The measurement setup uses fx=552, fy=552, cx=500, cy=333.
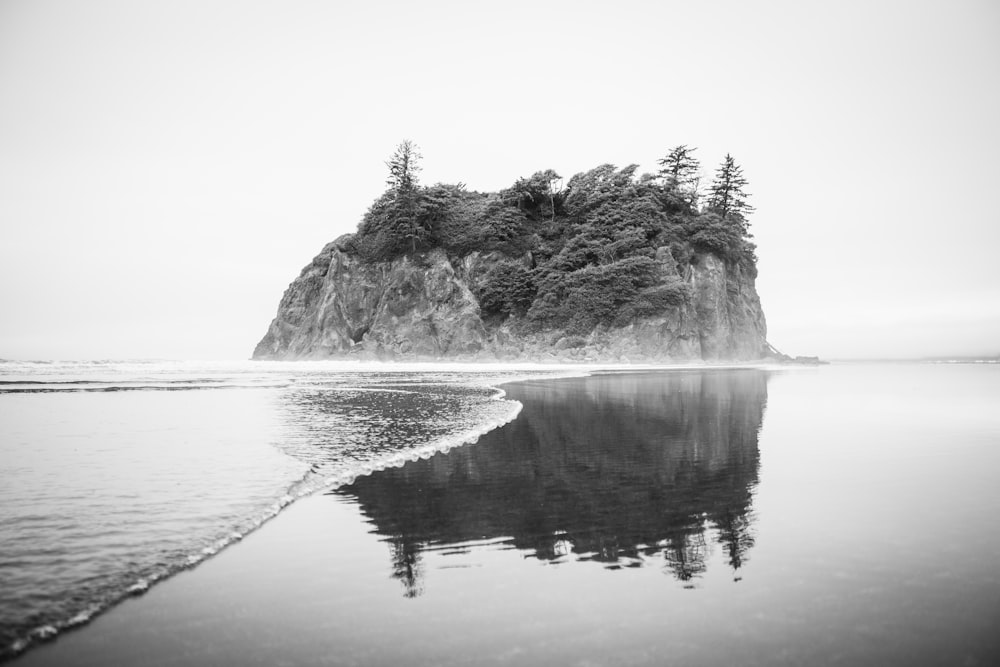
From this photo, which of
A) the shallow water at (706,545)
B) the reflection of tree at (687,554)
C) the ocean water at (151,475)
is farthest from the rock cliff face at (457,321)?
the reflection of tree at (687,554)

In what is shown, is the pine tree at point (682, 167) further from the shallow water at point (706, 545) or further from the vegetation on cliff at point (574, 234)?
the shallow water at point (706, 545)

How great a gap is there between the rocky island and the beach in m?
53.9

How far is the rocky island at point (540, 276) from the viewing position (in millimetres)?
64188

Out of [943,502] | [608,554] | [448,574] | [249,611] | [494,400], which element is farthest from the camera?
[494,400]

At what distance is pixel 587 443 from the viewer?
36.6 feet

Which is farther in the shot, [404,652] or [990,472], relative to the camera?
[990,472]

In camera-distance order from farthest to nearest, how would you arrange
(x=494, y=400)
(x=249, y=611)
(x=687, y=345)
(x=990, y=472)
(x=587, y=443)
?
(x=687, y=345)
(x=494, y=400)
(x=587, y=443)
(x=990, y=472)
(x=249, y=611)

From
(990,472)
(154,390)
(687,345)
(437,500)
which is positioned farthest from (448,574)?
(687,345)

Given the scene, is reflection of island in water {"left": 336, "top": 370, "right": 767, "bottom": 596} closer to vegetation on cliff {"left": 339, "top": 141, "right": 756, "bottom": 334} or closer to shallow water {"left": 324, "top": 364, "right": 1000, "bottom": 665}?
shallow water {"left": 324, "top": 364, "right": 1000, "bottom": 665}

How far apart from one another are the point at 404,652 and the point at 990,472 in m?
9.70

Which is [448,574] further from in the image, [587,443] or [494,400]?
[494,400]

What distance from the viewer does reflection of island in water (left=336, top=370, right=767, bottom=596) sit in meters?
5.52

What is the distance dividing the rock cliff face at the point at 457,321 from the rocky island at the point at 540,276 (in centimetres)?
18

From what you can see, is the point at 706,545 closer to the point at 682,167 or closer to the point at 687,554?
the point at 687,554
